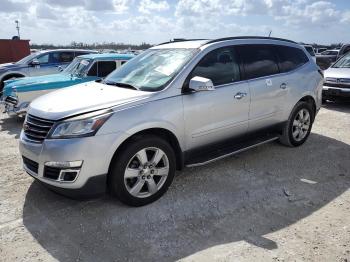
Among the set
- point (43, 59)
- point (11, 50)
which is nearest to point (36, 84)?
point (43, 59)

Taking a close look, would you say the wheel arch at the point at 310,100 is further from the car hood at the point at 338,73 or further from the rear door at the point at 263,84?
the car hood at the point at 338,73

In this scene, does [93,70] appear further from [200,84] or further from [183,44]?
[200,84]

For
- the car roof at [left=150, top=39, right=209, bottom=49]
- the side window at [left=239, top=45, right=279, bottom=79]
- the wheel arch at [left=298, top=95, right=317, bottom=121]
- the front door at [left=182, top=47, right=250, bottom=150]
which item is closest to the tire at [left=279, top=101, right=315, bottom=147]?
the wheel arch at [left=298, top=95, right=317, bottom=121]

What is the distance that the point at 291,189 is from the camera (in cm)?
441

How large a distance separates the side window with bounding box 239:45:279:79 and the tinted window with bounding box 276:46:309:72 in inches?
7.5

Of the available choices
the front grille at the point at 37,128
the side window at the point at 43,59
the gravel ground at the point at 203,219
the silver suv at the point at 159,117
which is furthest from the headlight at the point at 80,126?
the side window at the point at 43,59

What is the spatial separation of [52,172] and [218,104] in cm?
214

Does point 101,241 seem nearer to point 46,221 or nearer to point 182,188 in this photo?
point 46,221

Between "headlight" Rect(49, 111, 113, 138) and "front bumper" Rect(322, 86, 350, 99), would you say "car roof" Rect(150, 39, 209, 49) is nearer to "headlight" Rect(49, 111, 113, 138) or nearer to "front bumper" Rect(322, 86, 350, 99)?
"headlight" Rect(49, 111, 113, 138)

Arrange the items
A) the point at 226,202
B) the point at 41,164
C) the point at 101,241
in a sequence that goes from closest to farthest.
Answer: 1. the point at 101,241
2. the point at 41,164
3. the point at 226,202

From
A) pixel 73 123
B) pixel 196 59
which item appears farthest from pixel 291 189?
pixel 73 123

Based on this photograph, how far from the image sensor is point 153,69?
4.51 meters

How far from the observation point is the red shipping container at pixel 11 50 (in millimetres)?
21766

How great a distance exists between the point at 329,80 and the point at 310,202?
6630 mm
